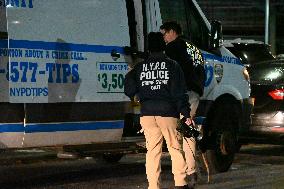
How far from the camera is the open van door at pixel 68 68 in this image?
25.0 ft

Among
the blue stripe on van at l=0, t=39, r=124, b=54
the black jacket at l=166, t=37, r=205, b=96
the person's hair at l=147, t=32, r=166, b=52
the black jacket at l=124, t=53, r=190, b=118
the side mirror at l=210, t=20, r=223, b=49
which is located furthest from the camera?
the side mirror at l=210, t=20, r=223, b=49

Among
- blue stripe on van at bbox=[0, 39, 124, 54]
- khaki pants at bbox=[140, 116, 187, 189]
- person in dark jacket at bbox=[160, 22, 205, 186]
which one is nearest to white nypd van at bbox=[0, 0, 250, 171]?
blue stripe on van at bbox=[0, 39, 124, 54]

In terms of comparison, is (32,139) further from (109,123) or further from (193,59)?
(193,59)

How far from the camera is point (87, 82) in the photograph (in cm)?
823

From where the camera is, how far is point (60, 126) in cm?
809

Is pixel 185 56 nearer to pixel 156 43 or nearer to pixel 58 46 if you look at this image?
pixel 156 43

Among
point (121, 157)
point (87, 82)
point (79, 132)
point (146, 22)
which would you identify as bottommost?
point (121, 157)

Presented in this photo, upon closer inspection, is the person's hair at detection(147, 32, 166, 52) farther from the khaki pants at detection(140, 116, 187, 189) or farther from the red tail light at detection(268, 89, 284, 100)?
the red tail light at detection(268, 89, 284, 100)

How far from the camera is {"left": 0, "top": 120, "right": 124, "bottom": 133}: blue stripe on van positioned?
7.64m

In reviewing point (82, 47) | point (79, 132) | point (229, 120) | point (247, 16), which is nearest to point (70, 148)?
point (79, 132)

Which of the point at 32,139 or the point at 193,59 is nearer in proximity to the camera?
the point at 32,139

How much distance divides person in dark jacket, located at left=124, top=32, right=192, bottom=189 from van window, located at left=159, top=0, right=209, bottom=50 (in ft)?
6.56

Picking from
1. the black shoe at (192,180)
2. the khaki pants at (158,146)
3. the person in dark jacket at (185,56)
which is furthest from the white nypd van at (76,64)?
the khaki pants at (158,146)

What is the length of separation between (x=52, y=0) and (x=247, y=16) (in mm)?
31418
